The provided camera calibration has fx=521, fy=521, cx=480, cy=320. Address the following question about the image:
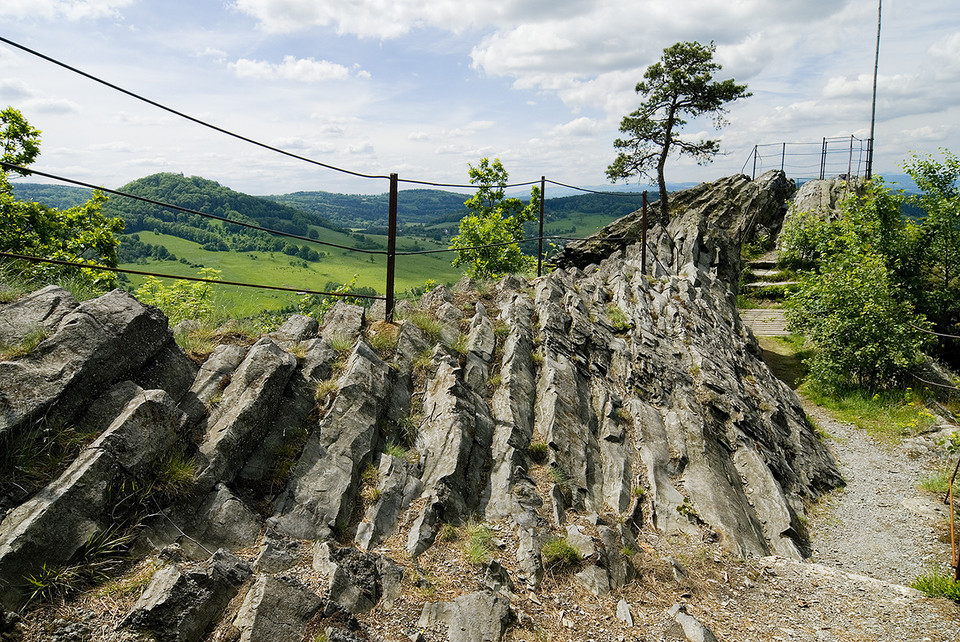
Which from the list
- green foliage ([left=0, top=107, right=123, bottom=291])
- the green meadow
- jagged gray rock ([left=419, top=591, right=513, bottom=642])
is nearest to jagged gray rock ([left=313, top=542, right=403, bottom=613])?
jagged gray rock ([left=419, top=591, right=513, bottom=642])

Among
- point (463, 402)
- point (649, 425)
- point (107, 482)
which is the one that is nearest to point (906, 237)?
point (649, 425)

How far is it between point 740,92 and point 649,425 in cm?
3007

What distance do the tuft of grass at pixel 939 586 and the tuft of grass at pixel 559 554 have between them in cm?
560

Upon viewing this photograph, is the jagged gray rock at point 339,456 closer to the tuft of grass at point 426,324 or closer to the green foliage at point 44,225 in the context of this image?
the tuft of grass at point 426,324

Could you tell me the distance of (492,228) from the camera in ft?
127

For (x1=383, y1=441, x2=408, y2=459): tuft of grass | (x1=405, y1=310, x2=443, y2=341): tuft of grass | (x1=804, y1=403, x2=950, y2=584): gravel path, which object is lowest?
(x1=804, y1=403, x2=950, y2=584): gravel path

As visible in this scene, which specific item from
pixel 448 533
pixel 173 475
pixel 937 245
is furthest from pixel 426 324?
pixel 937 245

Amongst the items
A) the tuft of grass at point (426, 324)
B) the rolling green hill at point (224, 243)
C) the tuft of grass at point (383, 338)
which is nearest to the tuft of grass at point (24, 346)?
the tuft of grass at point (383, 338)

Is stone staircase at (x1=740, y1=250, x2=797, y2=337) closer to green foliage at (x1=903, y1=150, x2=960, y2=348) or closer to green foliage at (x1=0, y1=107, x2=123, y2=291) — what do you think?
green foliage at (x1=903, y1=150, x2=960, y2=348)

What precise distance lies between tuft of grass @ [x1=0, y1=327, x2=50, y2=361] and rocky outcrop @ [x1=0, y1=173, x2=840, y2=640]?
9 centimetres

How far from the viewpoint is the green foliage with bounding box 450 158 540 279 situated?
1497 inches

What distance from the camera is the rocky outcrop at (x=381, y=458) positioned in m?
5.10

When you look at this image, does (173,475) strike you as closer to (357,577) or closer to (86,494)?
(86,494)

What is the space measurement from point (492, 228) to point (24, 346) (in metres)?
34.2
